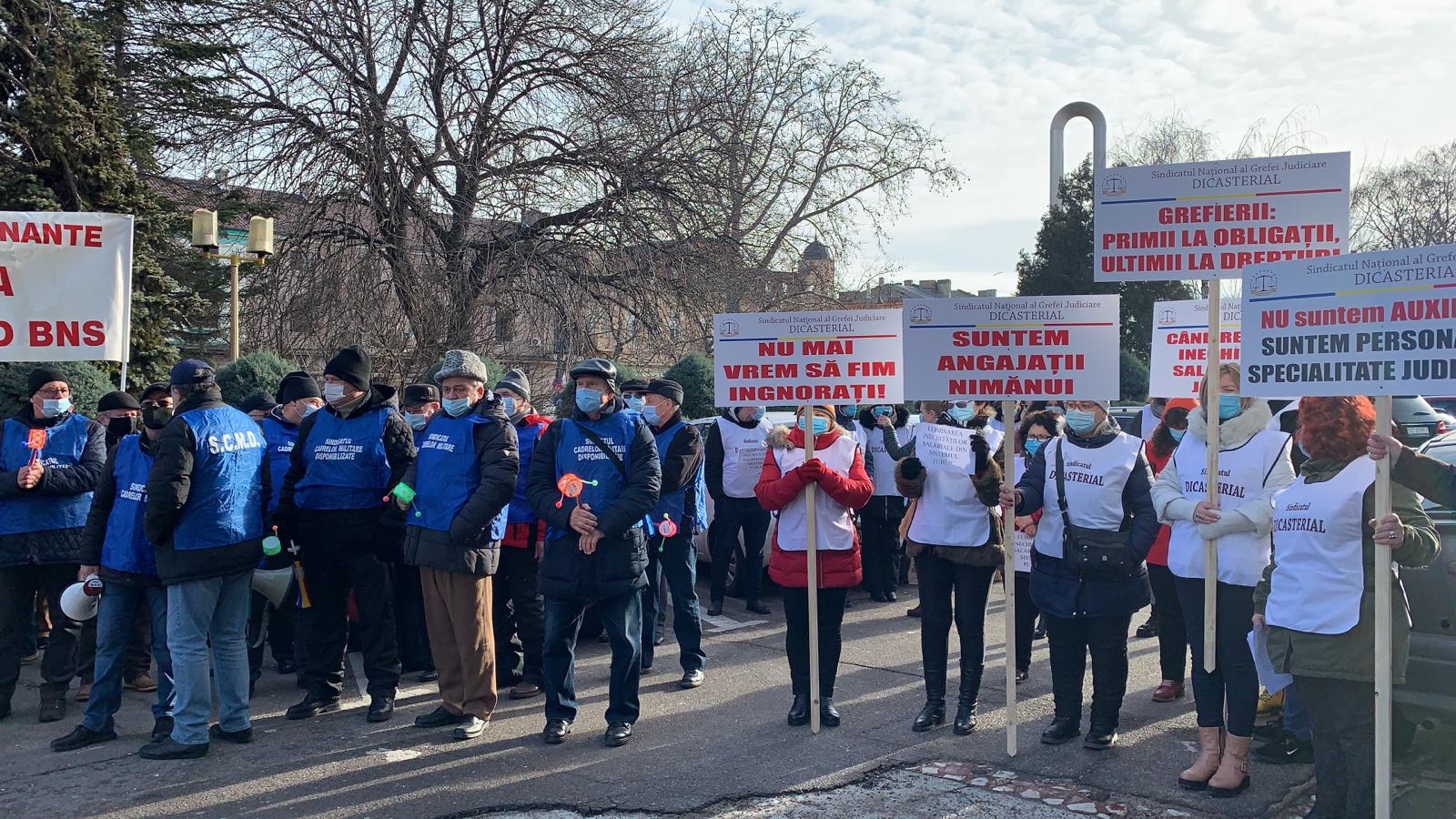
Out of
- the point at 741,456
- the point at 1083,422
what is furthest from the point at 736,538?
the point at 1083,422

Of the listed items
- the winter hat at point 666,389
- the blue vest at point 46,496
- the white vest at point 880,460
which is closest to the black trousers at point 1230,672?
the winter hat at point 666,389

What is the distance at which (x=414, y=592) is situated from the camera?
756 centimetres

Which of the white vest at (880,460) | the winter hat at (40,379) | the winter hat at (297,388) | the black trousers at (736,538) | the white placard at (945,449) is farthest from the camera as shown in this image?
the white vest at (880,460)

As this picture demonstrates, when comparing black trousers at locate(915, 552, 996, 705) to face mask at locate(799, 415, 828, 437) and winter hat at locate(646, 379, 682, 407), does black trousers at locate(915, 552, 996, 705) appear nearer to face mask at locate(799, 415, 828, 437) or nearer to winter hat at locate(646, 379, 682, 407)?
face mask at locate(799, 415, 828, 437)

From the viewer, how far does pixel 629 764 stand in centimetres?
571

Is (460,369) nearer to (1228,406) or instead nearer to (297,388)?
(297,388)

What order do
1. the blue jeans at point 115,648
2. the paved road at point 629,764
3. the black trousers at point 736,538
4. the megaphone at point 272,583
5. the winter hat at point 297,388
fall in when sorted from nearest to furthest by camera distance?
the paved road at point 629,764 < the blue jeans at point 115,648 < the megaphone at point 272,583 < the winter hat at point 297,388 < the black trousers at point 736,538

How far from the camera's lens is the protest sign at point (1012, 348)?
6020 mm

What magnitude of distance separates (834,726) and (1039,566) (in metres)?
1.46

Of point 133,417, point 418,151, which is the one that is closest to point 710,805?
point 133,417

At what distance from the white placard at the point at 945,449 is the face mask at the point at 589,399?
1835mm

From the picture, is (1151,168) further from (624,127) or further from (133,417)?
(624,127)

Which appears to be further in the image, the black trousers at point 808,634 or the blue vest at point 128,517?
the black trousers at point 808,634

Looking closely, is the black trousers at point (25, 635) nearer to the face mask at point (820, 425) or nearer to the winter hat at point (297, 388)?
the winter hat at point (297, 388)
